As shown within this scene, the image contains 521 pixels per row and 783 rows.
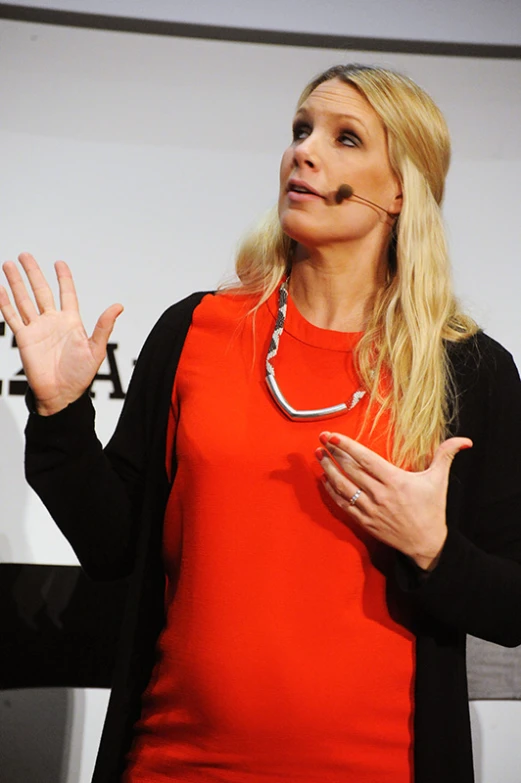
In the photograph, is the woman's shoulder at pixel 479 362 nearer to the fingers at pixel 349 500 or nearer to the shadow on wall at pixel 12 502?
the fingers at pixel 349 500

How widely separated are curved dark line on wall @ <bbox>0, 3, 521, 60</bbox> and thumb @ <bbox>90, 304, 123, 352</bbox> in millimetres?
1063

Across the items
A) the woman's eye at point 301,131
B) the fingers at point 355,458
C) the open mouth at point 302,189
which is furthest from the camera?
the woman's eye at point 301,131

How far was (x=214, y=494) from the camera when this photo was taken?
1.29 meters

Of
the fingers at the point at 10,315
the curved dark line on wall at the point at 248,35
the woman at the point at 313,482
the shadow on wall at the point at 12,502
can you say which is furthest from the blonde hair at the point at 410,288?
the shadow on wall at the point at 12,502

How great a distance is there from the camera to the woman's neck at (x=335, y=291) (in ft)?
4.85

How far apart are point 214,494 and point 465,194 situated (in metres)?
1.24

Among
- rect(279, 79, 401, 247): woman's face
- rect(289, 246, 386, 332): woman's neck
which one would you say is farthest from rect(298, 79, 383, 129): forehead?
rect(289, 246, 386, 332): woman's neck

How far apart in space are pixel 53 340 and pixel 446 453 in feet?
1.97

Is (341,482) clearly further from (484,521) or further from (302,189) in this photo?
(302,189)

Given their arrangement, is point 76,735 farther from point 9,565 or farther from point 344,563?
point 344,563

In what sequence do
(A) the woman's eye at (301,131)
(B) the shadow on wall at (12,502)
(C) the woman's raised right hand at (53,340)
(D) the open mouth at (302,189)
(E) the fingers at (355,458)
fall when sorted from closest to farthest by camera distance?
(E) the fingers at (355,458) → (C) the woman's raised right hand at (53,340) → (D) the open mouth at (302,189) → (A) the woman's eye at (301,131) → (B) the shadow on wall at (12,502)

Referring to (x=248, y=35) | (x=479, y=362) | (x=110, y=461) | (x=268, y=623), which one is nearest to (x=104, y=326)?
(x=110, y=461)

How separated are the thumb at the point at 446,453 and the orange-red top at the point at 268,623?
0.39ft

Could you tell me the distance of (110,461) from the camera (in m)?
1.45
